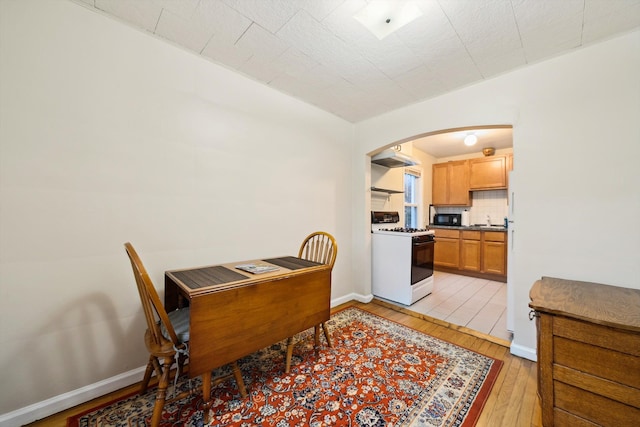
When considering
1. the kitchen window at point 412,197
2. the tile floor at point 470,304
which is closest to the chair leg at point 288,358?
the tile floor at point 470,304

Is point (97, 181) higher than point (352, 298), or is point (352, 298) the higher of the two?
point (97, 181)

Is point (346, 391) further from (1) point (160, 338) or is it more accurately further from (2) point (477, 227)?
(2) point (477, 227)

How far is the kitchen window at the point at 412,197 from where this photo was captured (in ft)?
15.4

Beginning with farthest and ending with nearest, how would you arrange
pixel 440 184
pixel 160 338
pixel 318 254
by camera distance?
pixel 440 184 < pixel 318 254 < pixel 160 338

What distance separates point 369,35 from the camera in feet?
5.39

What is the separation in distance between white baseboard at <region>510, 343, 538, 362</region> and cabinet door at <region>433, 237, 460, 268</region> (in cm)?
270

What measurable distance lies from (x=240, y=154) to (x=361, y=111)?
1646mm

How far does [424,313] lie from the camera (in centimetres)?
270

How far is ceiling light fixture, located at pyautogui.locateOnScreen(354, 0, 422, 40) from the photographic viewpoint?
4.60 ft

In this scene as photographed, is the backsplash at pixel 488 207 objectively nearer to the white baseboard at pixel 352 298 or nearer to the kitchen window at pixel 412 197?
the kitchen window at pixel 412 197

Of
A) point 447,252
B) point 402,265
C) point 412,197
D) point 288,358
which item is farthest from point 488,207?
point 288,358

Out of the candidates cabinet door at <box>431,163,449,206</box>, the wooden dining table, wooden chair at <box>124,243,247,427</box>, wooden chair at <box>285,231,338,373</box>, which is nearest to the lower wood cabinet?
cabinet door at <box>431,163,449,206</box>

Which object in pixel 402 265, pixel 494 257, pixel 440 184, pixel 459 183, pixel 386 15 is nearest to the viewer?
pixel 386 15

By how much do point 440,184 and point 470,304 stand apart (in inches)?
110
